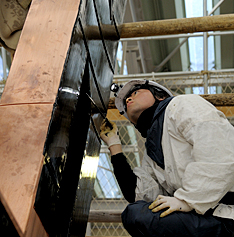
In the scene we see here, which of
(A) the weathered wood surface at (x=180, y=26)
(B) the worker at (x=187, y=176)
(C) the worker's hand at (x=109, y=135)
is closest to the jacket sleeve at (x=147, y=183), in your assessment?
(B) the worker at (x=187, y=176)

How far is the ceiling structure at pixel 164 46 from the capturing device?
7.86m

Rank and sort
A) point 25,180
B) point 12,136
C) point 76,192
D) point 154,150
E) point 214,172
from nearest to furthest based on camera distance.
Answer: point 25,180 < point 12,136 < point 214,172 < point 76,192 < point 154,150

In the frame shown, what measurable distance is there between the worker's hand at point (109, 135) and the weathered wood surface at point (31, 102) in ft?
3.20

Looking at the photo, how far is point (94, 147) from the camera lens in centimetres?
233

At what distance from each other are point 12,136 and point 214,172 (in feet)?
3.20

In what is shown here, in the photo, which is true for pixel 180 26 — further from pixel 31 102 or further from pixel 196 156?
pixel 31 102

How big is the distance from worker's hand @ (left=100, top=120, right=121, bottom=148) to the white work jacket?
0.55 meters

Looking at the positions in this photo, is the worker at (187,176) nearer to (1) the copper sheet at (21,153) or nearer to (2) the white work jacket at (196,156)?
(2) the white work jacket at (196,156)

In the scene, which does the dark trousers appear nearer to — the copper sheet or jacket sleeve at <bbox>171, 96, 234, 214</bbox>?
jacket sleeve at <bbox>171, 96, 234, 214</bbox>

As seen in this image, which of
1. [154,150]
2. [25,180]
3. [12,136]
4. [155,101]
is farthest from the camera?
[155,101]

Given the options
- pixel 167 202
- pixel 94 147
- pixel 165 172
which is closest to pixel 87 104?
pixel 94 147

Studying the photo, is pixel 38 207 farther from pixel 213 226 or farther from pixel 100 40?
pixel 100 40

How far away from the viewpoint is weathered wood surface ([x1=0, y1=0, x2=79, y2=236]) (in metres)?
1.37

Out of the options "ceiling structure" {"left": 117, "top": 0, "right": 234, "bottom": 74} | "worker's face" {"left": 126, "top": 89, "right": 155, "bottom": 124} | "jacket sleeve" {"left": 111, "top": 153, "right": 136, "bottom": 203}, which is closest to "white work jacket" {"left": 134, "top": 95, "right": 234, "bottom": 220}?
"jacket sleeve" {"left": 111, "top": 153, "right": 136, "bottom": 203}
